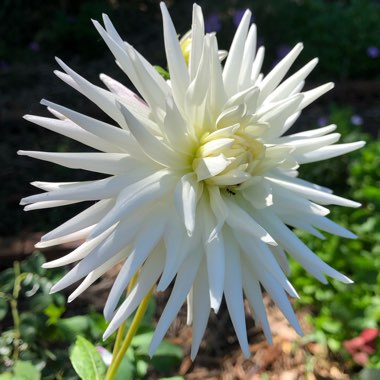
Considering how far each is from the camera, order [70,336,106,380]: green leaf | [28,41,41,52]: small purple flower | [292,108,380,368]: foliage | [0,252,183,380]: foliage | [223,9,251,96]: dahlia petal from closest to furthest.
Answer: [223,9,251,96]: dahlia petal, [70,336,106,380]: green leaf, [0,252,183,380]: foliage, [292,108,380,368]: foliage, [28,41,41,52]: small purple flower

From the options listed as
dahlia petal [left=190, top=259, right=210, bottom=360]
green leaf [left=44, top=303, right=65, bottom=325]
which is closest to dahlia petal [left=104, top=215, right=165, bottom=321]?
dahlia petal [left=190, top=259, right=210, bottom=360]

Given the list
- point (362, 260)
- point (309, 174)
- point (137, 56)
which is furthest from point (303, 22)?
point (137, 56)

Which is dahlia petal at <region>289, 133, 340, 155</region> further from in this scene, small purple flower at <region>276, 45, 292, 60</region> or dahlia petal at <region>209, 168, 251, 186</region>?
small purple flower at <region>276, 45, 292, 60</region>

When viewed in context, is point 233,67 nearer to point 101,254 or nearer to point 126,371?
point 101,254

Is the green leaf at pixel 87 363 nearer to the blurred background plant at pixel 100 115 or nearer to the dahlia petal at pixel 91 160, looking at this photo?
the blurred background plant at pixel 100 115

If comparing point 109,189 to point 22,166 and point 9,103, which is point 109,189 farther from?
point 9,103

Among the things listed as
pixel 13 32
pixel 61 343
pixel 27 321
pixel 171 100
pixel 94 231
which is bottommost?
pixel 61 343

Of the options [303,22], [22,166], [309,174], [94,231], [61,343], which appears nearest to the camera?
[94,231]
